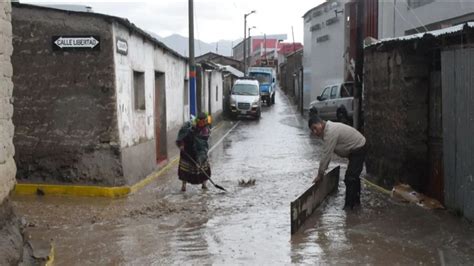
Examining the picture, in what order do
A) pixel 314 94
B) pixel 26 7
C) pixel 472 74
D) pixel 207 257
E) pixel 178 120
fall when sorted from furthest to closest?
pixel 314 94 < pixel 178 120 < pixel 26 7 < pixel 472 74 < pixel 207 257

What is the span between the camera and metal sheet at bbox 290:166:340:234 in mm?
6840

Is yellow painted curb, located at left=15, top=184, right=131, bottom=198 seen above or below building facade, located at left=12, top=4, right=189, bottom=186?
Answer: below

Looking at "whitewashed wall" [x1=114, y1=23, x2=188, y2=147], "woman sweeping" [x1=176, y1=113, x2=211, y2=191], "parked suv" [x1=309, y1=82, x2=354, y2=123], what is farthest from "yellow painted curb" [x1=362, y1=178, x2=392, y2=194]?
"parked suv" [x1=309, y1=82, x2=354, y2=123]

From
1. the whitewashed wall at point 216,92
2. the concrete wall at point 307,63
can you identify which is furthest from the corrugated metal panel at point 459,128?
the concrete wall at point 307,63

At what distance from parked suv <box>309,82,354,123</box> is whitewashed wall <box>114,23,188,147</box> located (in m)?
7.46

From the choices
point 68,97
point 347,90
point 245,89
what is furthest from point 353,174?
point 245,89

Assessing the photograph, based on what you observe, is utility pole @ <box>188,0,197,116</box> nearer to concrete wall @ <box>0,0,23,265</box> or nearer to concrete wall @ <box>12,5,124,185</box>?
concrete wall @ <box>12,5,124,185</box>

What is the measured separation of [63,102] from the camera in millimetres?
9734

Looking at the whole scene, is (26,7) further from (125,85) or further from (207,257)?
(207,257)

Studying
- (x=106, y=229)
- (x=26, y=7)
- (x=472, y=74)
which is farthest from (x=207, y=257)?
(x=26, y=7)

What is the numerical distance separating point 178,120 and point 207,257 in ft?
38.9

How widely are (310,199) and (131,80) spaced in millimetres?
4651

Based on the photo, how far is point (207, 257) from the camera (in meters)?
6.03

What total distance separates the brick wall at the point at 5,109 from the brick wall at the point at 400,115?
5920mm
